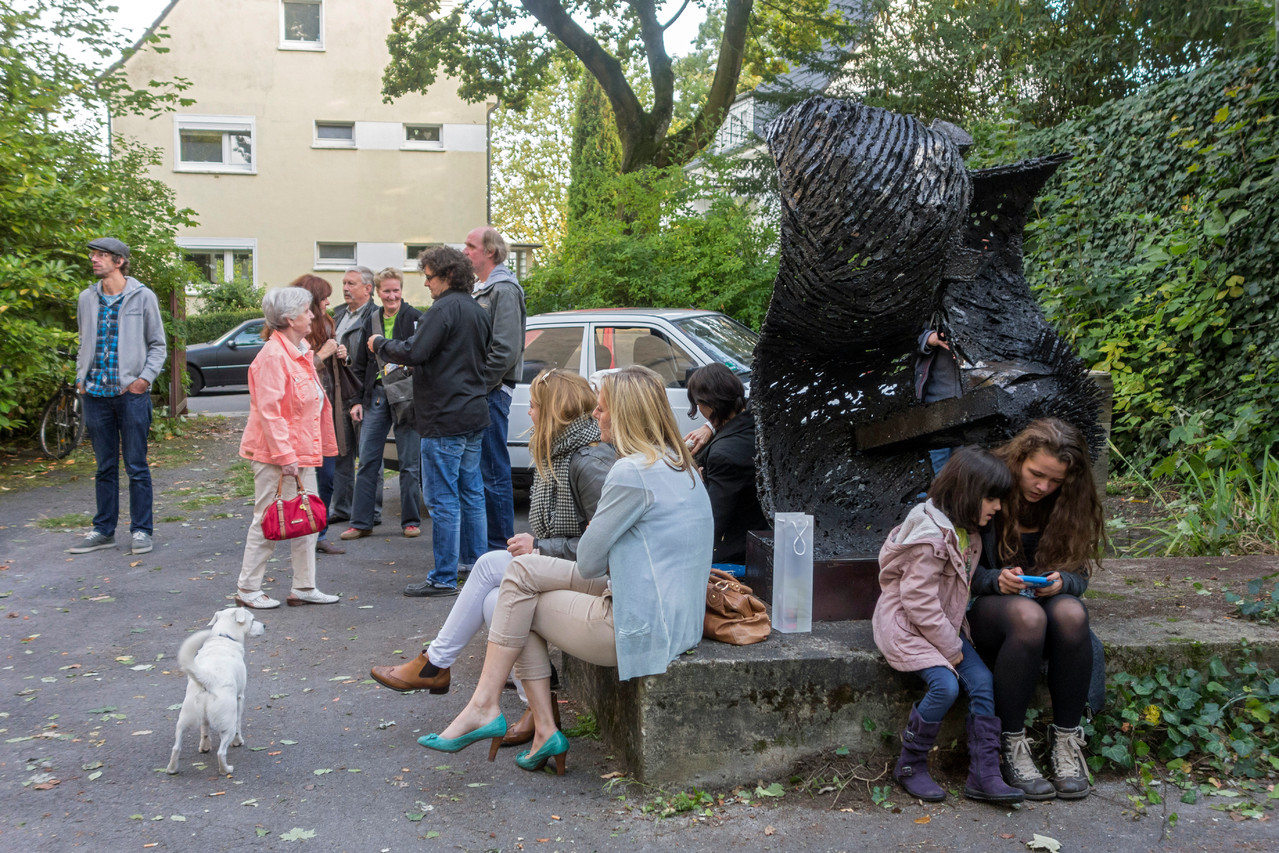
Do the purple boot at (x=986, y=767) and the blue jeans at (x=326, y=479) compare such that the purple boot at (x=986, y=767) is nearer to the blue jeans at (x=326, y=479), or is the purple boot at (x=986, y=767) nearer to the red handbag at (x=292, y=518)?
the red handbag at (x=292, y=518)

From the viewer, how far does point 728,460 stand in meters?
4.51

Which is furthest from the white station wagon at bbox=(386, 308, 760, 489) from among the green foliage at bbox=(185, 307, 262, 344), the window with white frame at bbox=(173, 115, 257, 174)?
the window with white frame at bbox=(173, 115, 257, 174)

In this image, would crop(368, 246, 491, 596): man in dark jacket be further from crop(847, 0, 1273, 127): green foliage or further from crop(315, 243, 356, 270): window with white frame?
crop(315, 243, 356, 270): window with white frame

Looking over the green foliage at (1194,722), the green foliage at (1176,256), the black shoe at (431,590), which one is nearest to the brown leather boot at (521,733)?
the green foliage at (1194,722)

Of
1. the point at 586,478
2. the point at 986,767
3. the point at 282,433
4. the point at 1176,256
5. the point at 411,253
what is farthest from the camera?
the point at 411,253

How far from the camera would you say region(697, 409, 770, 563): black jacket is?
4.52 m

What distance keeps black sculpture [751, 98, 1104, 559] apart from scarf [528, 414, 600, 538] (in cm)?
70

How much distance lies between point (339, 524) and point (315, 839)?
5175 millimetres

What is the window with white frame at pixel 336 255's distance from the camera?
27.0 meters

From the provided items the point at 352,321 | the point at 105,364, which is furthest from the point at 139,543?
the point at 352,321

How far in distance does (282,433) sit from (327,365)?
5.81 feet

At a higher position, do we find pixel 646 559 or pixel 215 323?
pixel 215 323

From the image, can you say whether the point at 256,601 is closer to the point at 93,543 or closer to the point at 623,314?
the point at 93,543

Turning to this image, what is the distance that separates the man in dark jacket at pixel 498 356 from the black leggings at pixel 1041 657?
357 centimetres
